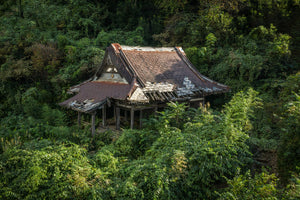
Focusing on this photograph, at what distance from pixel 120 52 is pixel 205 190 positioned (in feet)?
26.7

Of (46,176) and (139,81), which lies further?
(139,81)

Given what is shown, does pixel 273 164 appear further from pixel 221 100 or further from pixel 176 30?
pixel 176 30

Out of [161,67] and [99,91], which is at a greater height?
[161,67]

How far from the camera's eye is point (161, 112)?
9.54 m

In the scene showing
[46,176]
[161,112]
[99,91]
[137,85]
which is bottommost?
[46,176]

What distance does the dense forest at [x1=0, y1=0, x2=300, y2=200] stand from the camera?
560cm

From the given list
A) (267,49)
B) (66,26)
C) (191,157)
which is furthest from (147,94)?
(66,26)

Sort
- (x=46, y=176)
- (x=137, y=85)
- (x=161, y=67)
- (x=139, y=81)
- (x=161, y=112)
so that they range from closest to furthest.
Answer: (x=46, y=176) < (x=161, y=112) < (x=137, y=85) < (x=139, y=81) < (x=161, y=67)

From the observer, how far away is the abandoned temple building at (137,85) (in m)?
10.7

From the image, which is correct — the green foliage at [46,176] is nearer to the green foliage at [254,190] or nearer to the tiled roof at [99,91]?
the green foliage at [254,190]

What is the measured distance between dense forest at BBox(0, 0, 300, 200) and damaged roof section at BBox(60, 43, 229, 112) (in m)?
1.21

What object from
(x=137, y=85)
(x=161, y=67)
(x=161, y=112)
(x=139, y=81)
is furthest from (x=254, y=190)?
(x=161, y=67)

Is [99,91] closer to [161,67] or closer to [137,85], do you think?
[137,85]

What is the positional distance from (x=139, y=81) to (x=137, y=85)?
36 cm
